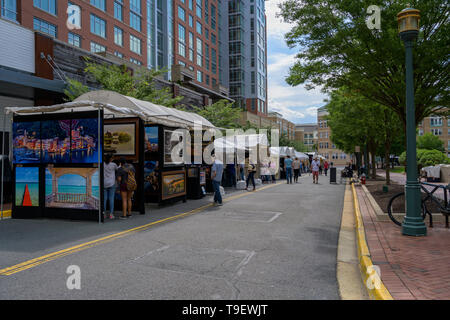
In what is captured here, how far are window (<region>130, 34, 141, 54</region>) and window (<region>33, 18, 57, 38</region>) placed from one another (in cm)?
1148

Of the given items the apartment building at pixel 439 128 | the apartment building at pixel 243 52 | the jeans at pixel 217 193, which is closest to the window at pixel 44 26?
the jeans at pixel 217 193

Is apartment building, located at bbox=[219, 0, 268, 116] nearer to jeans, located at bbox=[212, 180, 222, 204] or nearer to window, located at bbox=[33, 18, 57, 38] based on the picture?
window, located at bbox=[33, 18, 57, 38]

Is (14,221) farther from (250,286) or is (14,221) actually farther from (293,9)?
(293,9)

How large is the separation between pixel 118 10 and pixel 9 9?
44.4 ft

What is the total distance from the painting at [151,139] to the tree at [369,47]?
505cm

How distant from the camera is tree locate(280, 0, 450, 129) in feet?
32.2

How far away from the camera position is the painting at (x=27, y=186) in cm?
974

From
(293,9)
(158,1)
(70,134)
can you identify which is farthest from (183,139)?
(158,1)

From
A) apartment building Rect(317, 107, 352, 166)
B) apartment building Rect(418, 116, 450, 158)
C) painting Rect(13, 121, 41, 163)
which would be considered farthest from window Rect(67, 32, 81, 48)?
apartment building Rect(418, 116, 450, 158)

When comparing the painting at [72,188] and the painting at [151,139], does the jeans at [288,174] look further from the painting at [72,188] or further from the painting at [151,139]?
the painting at [72,188]

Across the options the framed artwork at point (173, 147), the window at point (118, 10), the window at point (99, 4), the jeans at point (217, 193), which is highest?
the window at point (118, 10)

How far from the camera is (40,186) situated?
32.0 ft

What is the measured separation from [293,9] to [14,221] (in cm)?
995

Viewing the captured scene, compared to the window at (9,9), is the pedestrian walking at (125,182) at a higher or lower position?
lower
